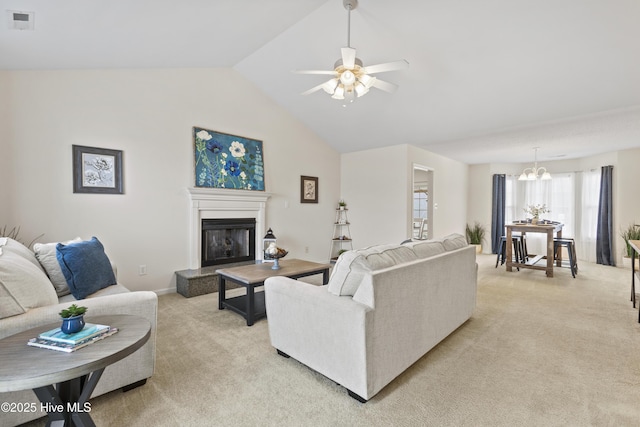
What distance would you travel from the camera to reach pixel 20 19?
2.17m

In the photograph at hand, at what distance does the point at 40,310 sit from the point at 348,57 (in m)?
2.56

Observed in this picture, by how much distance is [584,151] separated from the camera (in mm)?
5832

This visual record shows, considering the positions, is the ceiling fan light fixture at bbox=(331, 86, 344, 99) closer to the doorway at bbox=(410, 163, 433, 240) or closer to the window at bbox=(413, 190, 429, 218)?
the doorway at bbox=(410, 163, 433, 240)

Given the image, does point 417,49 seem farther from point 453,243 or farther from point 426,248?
point 426,248

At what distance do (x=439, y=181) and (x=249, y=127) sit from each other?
4.14 m

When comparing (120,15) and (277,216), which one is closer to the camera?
(120,15)

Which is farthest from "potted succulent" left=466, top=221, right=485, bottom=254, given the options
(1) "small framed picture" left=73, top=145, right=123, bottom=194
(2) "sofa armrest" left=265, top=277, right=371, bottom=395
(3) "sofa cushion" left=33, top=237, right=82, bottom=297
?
Result: (3) "sofa cushion" left=33, top=237, right=82, bottom=297

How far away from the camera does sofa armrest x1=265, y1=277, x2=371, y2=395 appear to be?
1674mm

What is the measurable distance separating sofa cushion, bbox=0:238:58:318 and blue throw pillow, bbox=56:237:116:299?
50cm

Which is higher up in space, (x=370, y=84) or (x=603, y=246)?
(x=370, y=84)

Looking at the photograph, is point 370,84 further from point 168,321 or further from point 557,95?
point 168,321

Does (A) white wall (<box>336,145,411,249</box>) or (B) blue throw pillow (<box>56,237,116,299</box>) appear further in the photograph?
(A) white wall (<box>336,145,411,249</box>)

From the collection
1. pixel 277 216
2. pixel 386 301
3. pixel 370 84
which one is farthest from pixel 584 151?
pixel 386 301

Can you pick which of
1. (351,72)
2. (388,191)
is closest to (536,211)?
(388,191)
